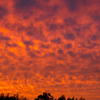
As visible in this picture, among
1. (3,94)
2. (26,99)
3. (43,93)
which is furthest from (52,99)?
(3,94)

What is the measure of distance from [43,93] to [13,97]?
11208 millimetres

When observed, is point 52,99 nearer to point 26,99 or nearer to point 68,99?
point 68,99

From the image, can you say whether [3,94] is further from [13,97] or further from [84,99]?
[84,99]

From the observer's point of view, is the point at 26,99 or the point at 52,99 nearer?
the point at 26,99

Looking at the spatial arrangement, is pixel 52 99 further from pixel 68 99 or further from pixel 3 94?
pixel 3 94

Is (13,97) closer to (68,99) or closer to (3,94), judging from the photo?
(3,94)

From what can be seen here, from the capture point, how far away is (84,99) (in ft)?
313

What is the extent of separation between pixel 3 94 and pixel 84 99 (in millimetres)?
29212

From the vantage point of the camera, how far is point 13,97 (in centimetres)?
9125

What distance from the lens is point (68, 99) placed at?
95.4 m

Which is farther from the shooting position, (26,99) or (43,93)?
(43,93)

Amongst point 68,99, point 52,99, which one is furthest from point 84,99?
point 52,99

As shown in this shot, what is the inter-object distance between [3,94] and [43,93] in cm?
1445

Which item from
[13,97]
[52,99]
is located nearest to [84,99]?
[52,99]
